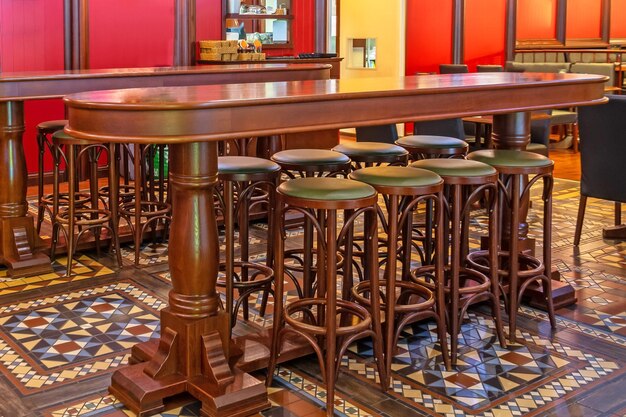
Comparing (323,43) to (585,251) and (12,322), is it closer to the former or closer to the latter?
(585,251)

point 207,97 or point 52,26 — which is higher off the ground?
point 52,26

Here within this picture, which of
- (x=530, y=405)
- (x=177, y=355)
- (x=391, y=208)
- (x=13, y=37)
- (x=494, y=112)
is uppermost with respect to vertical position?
(x=13, y=37)

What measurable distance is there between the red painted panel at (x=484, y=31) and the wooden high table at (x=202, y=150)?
8.49m

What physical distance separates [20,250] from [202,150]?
229 centimetres

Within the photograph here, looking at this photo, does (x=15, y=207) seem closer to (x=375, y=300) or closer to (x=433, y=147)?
(x=433, y=147)

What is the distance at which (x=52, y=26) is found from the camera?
7.16 m

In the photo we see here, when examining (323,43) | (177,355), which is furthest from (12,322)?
(323,43)

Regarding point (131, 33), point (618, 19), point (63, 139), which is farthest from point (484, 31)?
point (63, 139)

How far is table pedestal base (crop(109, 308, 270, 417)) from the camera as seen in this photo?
296cm

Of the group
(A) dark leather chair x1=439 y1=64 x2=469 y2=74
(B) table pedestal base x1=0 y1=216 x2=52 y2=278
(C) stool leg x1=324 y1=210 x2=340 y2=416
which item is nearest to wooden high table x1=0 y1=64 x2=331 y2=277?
(B) table pedestal base x1=0 y1=216 x2=52 y2=278

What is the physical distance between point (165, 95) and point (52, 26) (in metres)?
4.76

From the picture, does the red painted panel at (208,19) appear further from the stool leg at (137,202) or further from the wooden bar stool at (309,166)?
the wooden bar stool at (309,166)

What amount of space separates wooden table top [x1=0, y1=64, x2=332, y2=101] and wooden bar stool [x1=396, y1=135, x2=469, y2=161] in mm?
1607

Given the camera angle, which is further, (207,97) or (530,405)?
(530,405)
